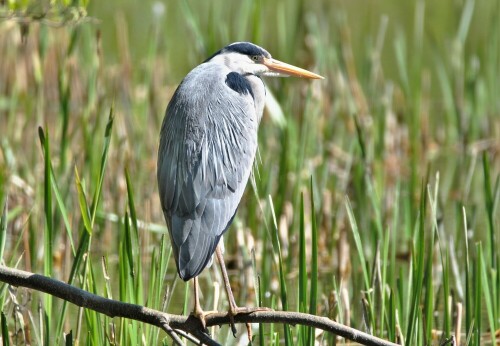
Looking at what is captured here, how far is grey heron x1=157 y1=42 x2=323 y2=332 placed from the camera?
2.91 meters

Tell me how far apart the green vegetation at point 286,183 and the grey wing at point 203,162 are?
5.5 inches

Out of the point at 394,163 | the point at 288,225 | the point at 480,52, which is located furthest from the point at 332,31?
the point at 288,225

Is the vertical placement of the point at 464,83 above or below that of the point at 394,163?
above

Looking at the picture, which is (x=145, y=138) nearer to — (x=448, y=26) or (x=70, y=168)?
(x=70, y=168)

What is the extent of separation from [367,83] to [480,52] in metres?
1.00

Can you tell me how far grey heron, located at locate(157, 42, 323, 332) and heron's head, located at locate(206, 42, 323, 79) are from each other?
97 mm

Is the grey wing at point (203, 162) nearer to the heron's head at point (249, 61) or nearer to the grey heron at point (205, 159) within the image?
the grey heron at point (205, 159)

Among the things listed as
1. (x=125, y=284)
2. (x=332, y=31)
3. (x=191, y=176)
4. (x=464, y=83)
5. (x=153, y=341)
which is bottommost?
(x=153, y=341)

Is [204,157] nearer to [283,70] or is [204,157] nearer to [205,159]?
[205,159]

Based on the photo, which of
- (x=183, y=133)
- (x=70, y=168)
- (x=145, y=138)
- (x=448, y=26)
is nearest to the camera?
(x=183, y=133)

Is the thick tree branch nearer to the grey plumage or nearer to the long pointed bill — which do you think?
the grey plumage

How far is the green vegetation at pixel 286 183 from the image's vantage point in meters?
3.23

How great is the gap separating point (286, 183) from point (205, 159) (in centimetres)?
159

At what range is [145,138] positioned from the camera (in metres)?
6.02
